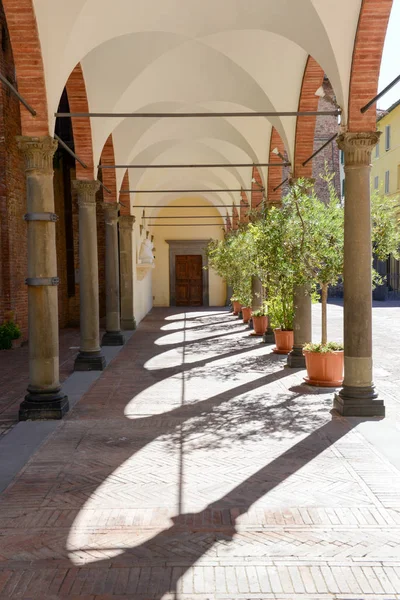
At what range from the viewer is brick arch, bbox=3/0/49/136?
6.09 m

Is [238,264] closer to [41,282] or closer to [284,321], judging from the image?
[284,321]

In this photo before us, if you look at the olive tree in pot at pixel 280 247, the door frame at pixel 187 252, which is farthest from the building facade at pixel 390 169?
the olive tree in pot at pixel 280 247

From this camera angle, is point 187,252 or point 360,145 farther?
point 187,252

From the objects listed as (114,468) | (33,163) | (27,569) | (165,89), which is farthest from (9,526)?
(165,89)

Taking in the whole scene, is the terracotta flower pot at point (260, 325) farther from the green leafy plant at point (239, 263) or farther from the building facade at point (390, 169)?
the building facade at point (390, 169)

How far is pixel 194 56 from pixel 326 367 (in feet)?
18.7

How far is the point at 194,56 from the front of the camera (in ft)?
32.8

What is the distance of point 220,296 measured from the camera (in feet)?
92.9

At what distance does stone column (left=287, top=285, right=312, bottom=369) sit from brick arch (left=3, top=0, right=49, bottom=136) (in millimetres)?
5048

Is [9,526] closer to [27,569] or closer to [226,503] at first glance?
[27,569]

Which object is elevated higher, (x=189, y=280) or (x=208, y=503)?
(x=189, y=280)

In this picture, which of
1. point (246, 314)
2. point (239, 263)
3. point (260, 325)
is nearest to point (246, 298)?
point (246, 314)

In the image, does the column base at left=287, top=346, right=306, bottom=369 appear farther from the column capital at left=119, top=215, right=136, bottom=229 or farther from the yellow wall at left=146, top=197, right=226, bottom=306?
the yellow wall at left=146, top=197, right=226, bottom=306

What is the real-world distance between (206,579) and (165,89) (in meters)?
9.56
